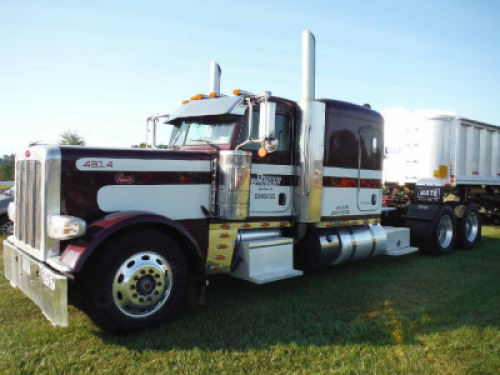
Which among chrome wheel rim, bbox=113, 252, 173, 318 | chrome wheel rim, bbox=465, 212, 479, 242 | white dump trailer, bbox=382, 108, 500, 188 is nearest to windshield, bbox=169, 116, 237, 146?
chrome wheel rim, bbox=113, 252, 173, 318

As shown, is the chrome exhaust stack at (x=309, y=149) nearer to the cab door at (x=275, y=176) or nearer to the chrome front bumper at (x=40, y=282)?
the cab door at (x=275, y=176)

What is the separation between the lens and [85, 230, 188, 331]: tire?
405 cm

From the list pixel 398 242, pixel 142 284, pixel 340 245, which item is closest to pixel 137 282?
pixel 142 284

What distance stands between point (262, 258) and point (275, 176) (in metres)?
1.11

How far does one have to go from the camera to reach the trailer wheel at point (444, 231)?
8812mm

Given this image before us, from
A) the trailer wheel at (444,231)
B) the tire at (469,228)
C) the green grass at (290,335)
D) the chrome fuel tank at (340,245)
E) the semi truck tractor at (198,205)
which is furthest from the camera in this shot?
the tire at (469,228)

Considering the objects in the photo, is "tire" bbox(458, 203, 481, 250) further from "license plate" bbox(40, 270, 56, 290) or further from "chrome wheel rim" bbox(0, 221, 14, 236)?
"chrome wheel rim" bbox(0, 221, 14, 236)

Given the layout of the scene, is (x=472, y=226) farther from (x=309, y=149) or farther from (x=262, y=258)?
(x=262, y=258)

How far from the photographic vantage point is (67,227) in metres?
4.01

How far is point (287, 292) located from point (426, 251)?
4.42 metres

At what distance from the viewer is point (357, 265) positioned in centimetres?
784

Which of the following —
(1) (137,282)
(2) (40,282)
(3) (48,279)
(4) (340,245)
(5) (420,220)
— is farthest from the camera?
(5) (420,220)

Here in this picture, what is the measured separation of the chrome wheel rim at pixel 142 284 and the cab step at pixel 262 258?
122 cm

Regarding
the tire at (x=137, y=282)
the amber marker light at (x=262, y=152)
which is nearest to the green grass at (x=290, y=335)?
the tire at (x=137, y=282)
